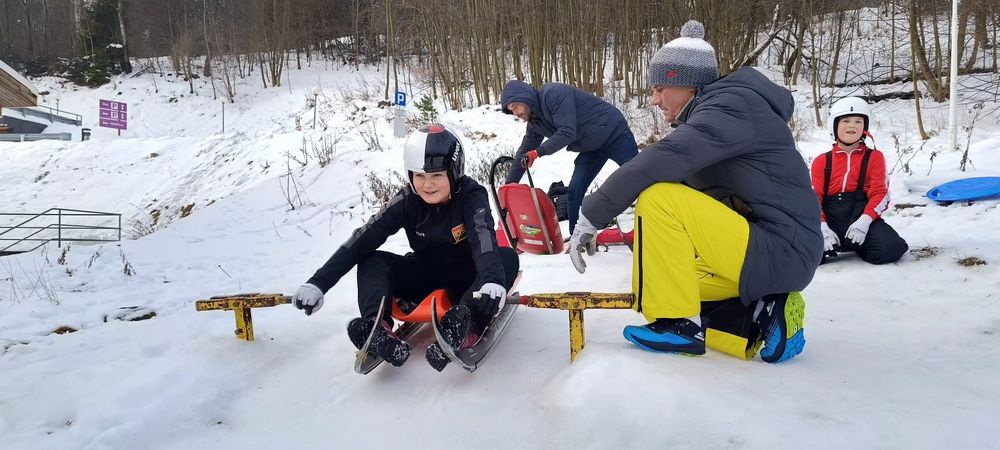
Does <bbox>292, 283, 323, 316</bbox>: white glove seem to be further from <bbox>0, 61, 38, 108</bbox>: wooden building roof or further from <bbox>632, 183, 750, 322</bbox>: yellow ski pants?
<bbox>0, 61, 38, 108</bbox>: wooden building roof

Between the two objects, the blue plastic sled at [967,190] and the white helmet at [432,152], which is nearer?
the white helmet at [432,152]

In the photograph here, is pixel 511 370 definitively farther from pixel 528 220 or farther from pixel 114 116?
pixel 114 116

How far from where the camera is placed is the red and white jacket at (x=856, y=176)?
4.08 meters

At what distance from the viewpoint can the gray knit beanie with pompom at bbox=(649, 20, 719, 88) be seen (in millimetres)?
2387

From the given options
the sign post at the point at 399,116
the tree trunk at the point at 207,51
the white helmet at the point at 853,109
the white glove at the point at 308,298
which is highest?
the tree trunk at the point at 207,51

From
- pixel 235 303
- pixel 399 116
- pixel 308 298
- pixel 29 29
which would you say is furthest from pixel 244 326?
pixel 29 29

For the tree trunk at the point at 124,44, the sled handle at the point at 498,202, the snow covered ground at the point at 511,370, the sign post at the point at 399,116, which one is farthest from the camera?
the tree trunk at the point at 124,44

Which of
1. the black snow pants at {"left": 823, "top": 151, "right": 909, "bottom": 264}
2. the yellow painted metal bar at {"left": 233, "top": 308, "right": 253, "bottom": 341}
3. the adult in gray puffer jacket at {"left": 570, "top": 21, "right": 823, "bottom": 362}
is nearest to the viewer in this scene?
the adult in gray puffer jacket at {"left": 570, "top": 21, "right": 823, "bottom": 362}

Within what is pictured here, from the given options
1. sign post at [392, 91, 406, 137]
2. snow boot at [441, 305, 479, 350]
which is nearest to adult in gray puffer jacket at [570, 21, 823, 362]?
snow boot at [441, 305, 479, 350]

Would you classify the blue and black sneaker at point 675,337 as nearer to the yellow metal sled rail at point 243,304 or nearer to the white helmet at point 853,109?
the yellow metal sled rail at point 243,304

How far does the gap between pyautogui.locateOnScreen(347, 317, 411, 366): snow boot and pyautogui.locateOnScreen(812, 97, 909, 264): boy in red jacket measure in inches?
119

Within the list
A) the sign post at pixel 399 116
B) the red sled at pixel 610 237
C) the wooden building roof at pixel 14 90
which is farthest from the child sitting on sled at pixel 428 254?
the wooden building roof at pixel 14 90

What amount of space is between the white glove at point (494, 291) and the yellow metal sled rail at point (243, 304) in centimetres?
94

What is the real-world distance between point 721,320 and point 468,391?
3.36 ft
